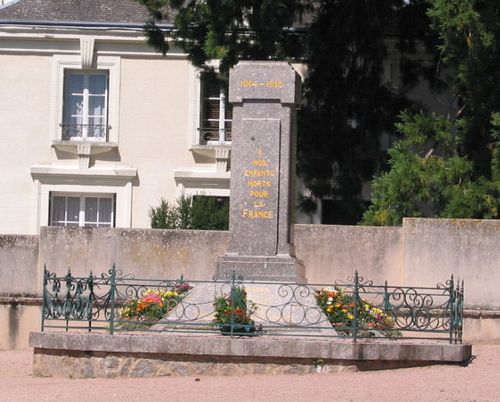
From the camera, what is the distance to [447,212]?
23.1 meters

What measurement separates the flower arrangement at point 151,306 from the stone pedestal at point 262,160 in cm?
107

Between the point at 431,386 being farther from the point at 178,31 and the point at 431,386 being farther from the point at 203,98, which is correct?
the point at 203,98

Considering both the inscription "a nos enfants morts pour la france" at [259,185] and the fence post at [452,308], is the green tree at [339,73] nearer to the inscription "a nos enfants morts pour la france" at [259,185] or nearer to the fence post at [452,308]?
the inscription "a nos enfants morts pour la france" at [259,185]

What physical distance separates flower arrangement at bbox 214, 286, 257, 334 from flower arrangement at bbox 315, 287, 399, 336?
3.16 feet

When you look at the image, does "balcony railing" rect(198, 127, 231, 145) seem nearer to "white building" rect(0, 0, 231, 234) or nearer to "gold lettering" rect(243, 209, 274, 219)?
"white building" rect(0, 0, 231, 234)

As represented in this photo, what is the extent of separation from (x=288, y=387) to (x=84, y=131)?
16635 millimetres

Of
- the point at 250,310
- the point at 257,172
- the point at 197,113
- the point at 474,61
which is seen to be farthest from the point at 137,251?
the point at 197,113

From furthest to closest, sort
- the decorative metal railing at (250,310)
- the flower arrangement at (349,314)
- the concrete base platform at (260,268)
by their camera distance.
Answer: the concrete base platform at (260,268) → the flower arrangement at (349,314) → the decorative metal railing at (250,310)

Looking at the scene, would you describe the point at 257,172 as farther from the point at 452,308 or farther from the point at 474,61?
the point at 474,61

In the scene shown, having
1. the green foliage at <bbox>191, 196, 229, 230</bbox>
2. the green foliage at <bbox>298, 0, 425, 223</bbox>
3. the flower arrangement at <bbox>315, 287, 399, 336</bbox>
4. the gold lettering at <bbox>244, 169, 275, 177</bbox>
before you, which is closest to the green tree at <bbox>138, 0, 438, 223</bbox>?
the green foliage at <bbox>298, 0, 425, 223</bbox>

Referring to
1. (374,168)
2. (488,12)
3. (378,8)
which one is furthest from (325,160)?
(488,12)

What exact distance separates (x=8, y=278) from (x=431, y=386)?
31.1ft

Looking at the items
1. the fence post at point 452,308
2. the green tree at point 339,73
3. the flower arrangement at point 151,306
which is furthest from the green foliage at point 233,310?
the green tree at point 339,73

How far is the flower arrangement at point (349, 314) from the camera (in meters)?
16.7
